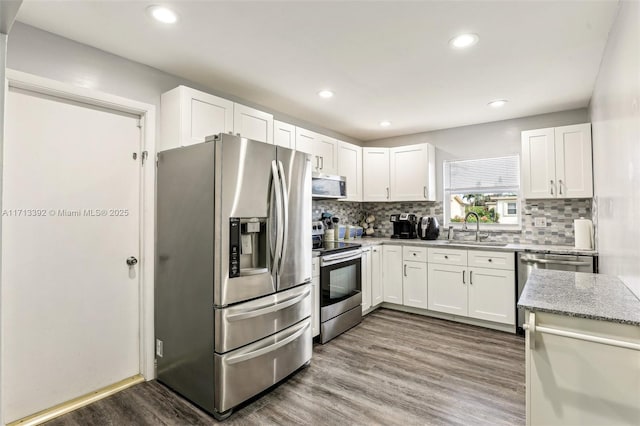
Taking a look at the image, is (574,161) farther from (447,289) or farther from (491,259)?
(447,289)

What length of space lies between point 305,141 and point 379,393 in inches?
99.8

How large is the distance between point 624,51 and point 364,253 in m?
2.76

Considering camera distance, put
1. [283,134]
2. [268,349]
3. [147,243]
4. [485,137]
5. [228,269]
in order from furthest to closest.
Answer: [485,137] < [283,134] < [147,243] < [268,349] < [228,269]

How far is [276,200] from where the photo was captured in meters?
2.42

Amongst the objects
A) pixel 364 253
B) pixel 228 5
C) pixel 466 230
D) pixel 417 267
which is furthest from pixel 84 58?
pixel 466 230

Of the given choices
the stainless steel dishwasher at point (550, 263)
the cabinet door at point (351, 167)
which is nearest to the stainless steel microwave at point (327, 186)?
the cabinet door at point (351, 167)

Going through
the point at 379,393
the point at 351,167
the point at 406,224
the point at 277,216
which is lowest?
the point at 379,393

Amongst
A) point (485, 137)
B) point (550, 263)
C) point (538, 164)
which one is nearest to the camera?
point (550, 263)

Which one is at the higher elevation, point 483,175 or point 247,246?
point 483,175

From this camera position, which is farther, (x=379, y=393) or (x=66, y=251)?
(x=379, y=393)

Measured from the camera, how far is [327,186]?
12.3ft

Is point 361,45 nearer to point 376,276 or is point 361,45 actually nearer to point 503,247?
point 503,247

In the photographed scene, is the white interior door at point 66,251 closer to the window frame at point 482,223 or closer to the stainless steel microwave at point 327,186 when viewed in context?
the stainless steel microwave at point 327,186

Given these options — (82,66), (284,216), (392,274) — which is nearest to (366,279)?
(392,274)
